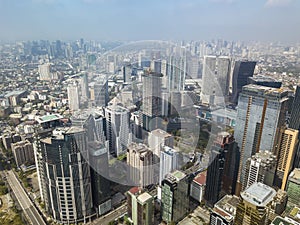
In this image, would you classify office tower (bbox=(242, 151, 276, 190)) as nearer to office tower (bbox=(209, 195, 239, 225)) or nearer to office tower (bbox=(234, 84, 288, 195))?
office tower (bbox=(234, 84, 288, 195))

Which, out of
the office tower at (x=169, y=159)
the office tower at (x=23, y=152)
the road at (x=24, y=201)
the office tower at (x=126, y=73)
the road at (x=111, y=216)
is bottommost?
the road at (x=24, y=201)

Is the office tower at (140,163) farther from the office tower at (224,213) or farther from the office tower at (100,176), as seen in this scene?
the office tower at (224,213)

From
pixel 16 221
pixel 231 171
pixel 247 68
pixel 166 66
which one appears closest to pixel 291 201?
pixel 231 171

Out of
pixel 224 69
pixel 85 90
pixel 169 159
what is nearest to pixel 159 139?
pixel 169 159

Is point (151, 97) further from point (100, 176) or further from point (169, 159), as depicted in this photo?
point (100, 176)

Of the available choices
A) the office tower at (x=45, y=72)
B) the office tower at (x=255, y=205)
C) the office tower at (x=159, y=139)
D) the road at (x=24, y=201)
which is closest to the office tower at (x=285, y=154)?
the office tower at (x=255, y=205)
